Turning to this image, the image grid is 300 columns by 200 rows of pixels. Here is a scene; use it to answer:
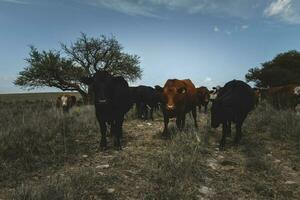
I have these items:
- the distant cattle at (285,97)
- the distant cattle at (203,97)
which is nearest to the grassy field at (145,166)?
the distant cattle at (285,97)

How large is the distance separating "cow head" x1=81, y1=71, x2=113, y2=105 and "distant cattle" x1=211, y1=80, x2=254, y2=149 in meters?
3.20

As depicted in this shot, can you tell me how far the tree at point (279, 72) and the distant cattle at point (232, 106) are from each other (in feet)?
95.9

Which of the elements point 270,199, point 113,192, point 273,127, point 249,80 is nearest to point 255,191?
point 270,199

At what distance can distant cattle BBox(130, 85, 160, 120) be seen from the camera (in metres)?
18.5

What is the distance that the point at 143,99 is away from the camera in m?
18.8

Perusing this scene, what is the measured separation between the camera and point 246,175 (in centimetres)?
800

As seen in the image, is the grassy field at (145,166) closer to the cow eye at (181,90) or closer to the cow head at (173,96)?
the cow head at (173,96)

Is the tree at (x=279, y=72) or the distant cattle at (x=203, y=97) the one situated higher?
the tree at (x=279, y=72)

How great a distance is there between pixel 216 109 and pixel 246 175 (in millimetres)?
3440

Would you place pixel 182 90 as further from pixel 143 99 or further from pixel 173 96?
pixel 143 99

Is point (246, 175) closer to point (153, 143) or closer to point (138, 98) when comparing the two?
point (153, 143)

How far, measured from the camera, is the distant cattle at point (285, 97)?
19.6 metres

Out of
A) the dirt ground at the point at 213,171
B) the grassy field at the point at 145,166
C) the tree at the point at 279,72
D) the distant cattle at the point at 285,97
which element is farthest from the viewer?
the tree at the point at 279,72

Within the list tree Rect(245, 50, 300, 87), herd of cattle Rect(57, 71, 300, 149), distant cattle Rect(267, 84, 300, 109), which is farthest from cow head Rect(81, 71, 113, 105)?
tree Rect(245, 50, 300, 87)
